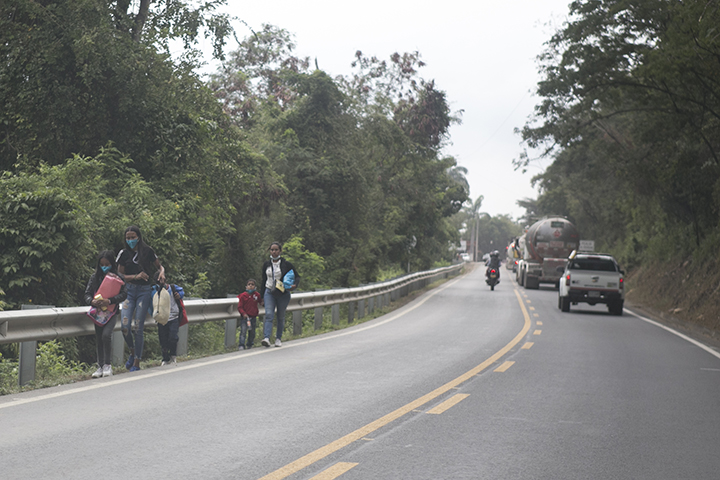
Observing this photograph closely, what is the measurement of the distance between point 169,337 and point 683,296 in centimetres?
2090

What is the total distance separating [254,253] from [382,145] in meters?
11.8

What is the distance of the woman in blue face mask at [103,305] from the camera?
9266mm

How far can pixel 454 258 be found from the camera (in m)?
93.6

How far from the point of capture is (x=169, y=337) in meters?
10.5

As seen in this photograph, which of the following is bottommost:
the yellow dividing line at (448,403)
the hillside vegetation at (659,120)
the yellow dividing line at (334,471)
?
the yellow dividing line at (448,403)

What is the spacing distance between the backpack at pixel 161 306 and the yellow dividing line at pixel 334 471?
5.22m

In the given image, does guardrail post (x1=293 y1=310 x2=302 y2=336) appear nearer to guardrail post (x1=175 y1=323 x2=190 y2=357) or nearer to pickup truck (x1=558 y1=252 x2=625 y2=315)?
guardrail post (x1=175 y1=323 x2=190 y2=357)

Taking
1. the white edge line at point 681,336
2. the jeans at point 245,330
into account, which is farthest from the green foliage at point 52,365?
the white edge line at point 681,336

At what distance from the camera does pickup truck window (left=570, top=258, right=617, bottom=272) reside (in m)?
24.1

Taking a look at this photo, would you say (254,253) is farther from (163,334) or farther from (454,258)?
(454,258)

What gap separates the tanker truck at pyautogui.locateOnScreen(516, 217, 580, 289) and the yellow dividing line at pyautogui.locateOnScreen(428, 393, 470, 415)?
31903 millimetres

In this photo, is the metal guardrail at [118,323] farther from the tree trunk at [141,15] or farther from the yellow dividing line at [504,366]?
the tree trunk at [141,15]

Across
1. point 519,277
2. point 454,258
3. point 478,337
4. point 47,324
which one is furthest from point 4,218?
point 454,258

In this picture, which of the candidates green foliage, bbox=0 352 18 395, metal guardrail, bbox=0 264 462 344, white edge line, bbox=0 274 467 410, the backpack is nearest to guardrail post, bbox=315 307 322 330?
metal guardrail, bbox=0 264 462 344
